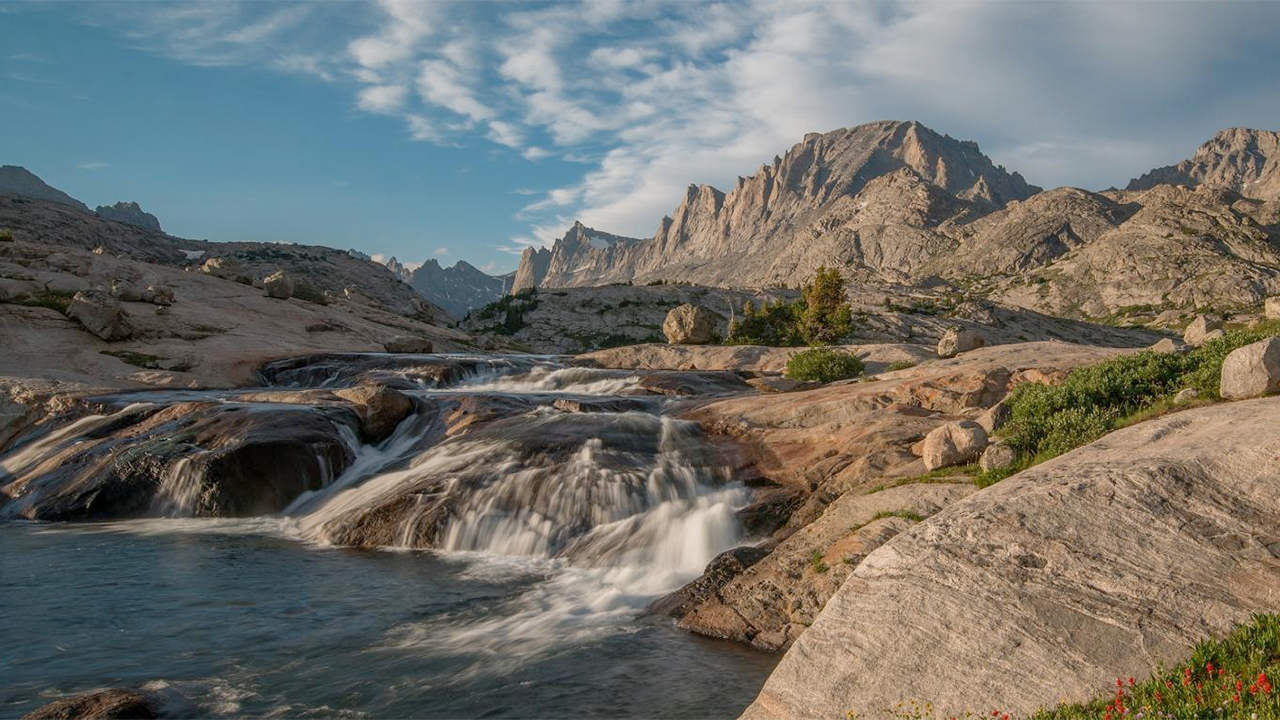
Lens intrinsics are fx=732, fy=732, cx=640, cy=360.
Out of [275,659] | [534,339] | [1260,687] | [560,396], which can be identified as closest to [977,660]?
[1260,687]

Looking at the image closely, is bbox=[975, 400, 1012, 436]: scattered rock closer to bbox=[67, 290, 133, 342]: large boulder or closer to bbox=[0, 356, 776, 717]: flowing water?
bbox=[0, 356, 776, 717]: flowing water

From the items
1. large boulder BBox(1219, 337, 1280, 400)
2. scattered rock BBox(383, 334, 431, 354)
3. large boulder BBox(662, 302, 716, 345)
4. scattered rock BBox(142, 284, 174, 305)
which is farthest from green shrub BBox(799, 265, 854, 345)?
scattered rock BBox(142, 284, 174, 305)

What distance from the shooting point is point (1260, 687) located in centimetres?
607

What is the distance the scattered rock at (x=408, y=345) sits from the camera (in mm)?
49156

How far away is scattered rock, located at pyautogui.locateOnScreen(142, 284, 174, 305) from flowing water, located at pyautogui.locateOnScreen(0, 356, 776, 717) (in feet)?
72.5

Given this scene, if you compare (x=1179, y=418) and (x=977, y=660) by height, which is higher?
(x=1179, y=418)

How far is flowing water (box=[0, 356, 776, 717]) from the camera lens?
10414 mm

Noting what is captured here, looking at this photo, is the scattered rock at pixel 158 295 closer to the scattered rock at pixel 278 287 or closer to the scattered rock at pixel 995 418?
the scattered rock at pixel 278 287

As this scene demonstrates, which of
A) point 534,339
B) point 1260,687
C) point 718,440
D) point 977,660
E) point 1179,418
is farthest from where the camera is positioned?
point 534,339

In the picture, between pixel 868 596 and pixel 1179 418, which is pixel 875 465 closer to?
pixel 1179 418

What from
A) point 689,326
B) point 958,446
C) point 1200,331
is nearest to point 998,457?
point 958,446

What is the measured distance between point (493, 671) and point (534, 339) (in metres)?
77.5

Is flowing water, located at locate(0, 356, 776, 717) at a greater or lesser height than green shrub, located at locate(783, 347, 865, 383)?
lesser

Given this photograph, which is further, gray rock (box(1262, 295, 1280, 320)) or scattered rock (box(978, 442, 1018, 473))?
gray rock (box(1262, 295, 1280, 320))
